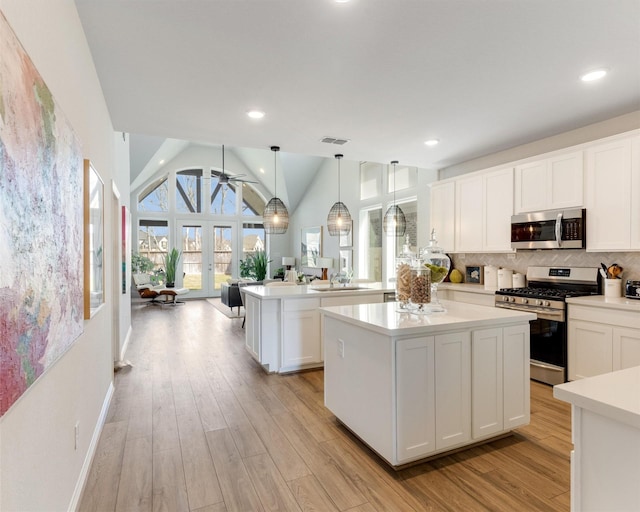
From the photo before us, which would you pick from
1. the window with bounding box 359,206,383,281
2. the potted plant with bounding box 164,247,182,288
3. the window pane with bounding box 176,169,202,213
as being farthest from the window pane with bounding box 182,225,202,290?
the window with bounding box 359,206,383,281

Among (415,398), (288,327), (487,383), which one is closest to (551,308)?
(487,383)

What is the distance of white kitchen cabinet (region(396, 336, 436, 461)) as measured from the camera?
210 cm

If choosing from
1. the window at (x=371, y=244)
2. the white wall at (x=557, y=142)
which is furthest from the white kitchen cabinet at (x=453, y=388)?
the window at (x=371, y=244)

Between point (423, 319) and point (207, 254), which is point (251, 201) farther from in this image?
point (423, 319)

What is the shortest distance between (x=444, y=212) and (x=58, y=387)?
4867 mm

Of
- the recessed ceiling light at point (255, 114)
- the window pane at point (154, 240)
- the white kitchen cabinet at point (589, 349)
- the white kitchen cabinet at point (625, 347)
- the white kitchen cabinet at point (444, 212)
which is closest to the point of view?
the white kitchen cabinet at point (625, 347)

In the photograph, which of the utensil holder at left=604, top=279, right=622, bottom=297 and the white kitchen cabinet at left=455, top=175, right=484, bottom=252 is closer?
the utensil holder at left=604, top=279, right=622, bottom=297

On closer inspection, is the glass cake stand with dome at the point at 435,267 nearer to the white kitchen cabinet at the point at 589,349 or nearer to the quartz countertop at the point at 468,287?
the white kitchen cabinet at the point at 589,349

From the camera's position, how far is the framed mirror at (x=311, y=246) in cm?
987

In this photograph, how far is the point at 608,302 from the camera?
3160mm

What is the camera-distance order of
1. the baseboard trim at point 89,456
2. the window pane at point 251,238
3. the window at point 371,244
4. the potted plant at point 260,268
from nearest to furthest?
1. the baseboard trim at point 89,456
2. the window at point 371,244
3. the potted plant at point 260,268
4. the window pane at point 251,238

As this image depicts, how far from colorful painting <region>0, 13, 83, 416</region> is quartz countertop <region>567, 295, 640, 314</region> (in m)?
3.85

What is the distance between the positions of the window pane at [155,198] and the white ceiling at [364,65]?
7069 millimetres

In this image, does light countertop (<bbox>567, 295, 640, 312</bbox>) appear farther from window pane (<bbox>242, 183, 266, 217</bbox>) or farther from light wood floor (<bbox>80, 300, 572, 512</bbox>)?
window pane (<bbox>242, 183, 266, 217</bbox>)
